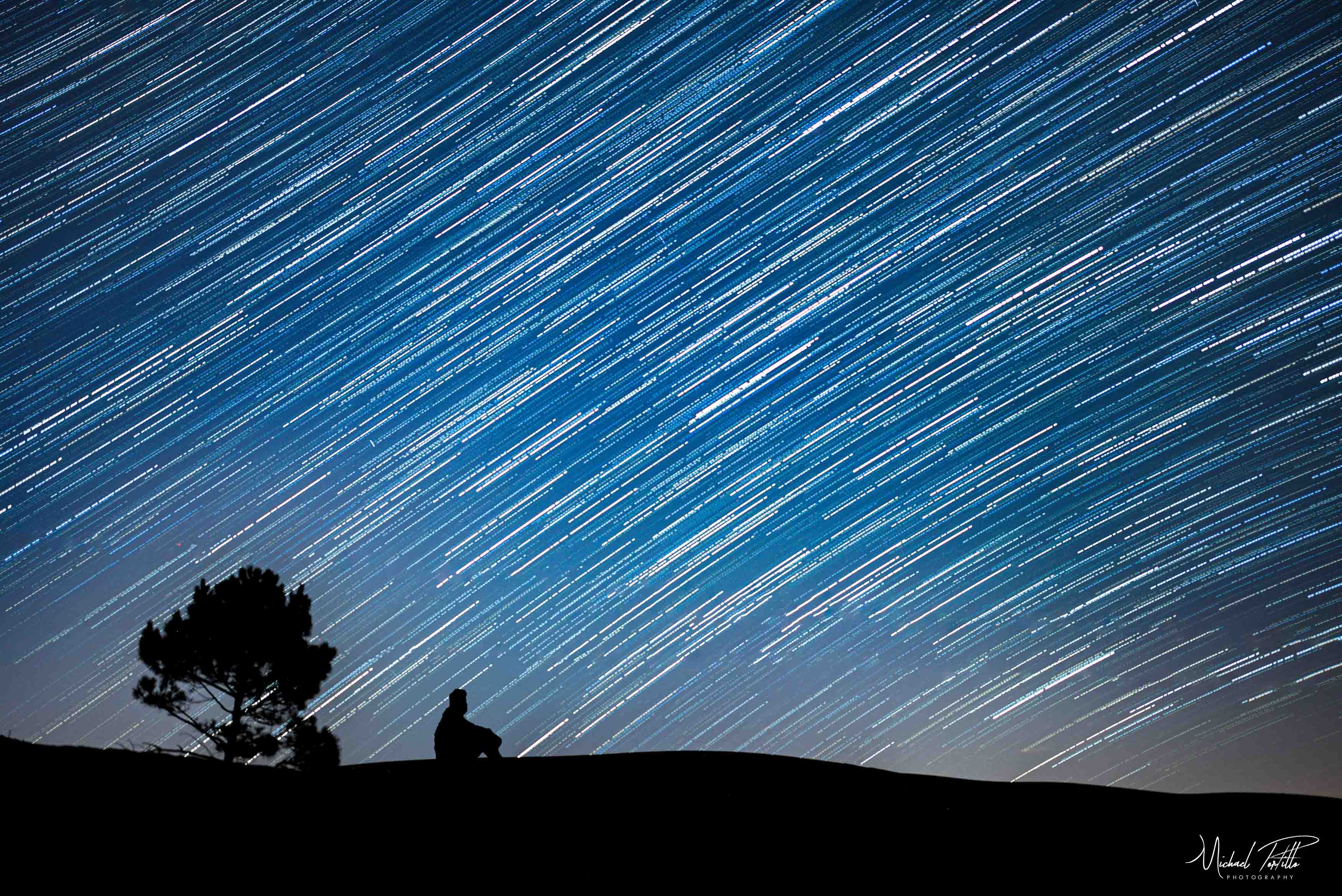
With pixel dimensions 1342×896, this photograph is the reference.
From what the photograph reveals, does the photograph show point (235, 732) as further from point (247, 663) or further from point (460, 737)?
point (460, 737)

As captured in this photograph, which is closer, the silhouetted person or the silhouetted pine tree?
the silhouetted person

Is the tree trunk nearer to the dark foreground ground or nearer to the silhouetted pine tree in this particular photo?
the silhouetted pine tree

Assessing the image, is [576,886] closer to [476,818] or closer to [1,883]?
[476,818]

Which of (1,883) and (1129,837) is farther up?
(1,883)

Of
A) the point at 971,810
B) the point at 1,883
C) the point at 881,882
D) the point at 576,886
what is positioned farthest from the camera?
the point at 971,810

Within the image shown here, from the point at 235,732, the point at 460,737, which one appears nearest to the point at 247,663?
the point at 235,732

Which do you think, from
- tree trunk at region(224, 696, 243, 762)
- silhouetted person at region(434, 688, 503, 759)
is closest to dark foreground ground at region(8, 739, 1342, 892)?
silhouetted person at region(434, 688, 503, 759)

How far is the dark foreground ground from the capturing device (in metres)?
6.34

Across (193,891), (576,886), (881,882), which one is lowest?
(881,882)

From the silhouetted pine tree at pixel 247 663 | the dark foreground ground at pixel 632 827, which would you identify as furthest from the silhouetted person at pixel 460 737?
the silhouetted pine tree at pixel 247 663

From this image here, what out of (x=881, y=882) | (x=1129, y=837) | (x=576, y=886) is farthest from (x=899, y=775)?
Result: (x=576, y=886)

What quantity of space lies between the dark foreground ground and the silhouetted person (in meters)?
0.13

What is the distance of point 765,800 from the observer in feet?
28.5

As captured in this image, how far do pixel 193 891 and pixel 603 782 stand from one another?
4481mm
